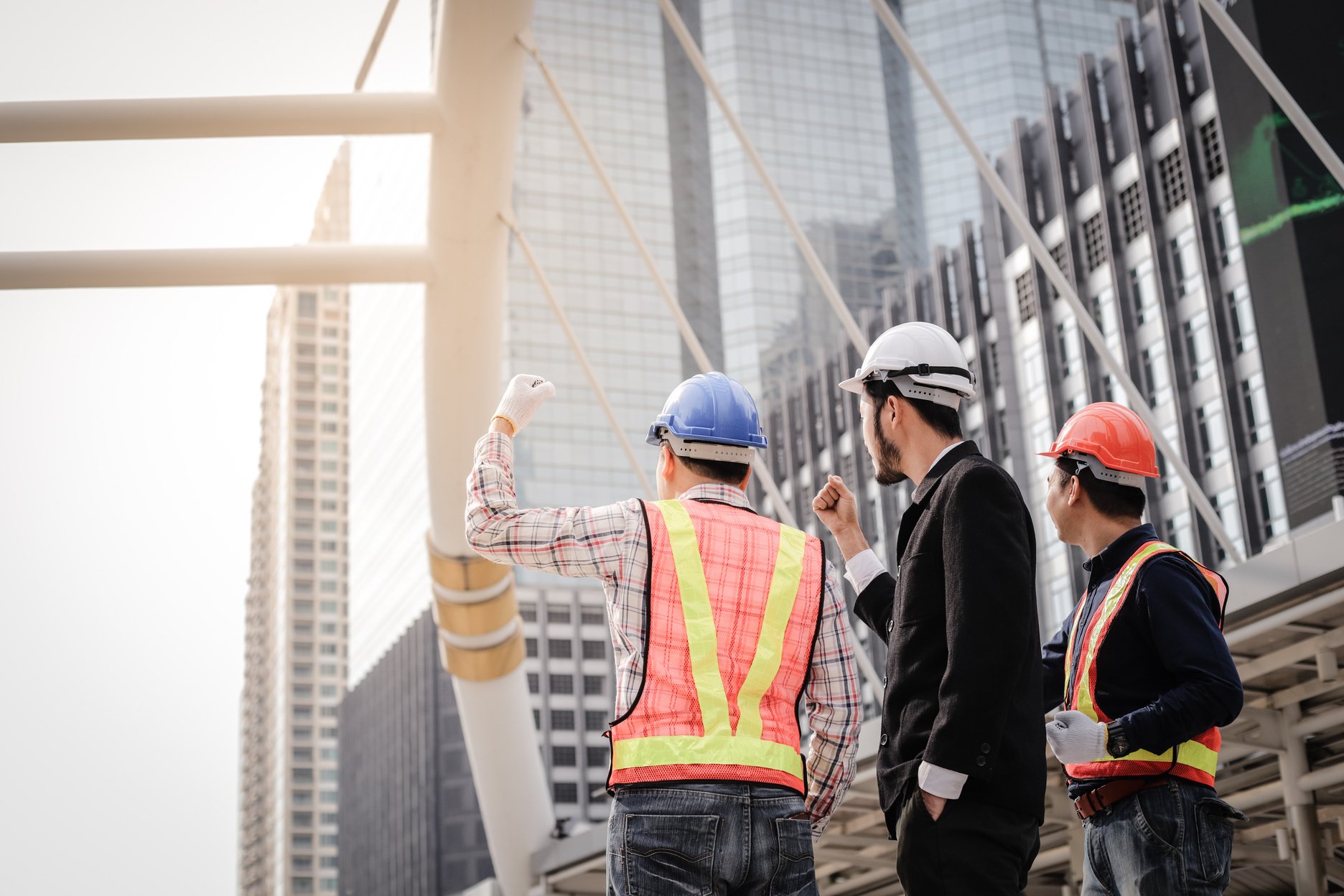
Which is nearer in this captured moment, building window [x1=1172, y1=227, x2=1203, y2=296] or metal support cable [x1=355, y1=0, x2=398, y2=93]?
metal support cable [x1=355, y1=0, x2=398, y2=93]

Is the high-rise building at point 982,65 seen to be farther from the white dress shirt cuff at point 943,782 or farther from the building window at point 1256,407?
the white dress shirt cuff at point 943,782

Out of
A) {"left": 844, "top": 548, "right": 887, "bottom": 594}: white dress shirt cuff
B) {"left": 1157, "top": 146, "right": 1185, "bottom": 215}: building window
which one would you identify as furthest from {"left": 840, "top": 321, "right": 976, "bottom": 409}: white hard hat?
{"left": 1157, "top": 146, "right": 1185, "bottom": 215}: building window

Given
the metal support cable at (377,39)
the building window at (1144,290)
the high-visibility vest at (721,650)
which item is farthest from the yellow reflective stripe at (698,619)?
the building window at (1144,290)

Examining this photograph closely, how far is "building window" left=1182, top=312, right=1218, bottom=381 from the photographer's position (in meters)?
56.3

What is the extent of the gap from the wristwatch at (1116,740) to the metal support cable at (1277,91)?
3.46 meters

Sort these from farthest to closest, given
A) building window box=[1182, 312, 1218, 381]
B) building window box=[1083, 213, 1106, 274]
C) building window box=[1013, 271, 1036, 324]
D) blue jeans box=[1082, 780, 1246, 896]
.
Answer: building window box=[1013, 271, 1036, 324] → building window box=[1083, 213, 1106, 274] → building window box=[1182, 312, 1218, 381] → blue jeans box=[1082, 780, 1246, 896]

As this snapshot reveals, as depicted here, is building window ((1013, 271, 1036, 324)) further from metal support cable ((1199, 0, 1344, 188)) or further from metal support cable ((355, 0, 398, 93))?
metal support cable ((1199, 0, 1344, 188))

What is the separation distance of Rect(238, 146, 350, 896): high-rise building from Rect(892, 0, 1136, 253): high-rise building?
2180 inches

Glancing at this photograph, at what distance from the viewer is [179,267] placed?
9.13 meters

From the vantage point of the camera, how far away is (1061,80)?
121062 millimetres

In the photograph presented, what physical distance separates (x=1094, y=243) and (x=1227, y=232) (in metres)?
8.62

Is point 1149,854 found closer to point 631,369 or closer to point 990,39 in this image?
point 631,369

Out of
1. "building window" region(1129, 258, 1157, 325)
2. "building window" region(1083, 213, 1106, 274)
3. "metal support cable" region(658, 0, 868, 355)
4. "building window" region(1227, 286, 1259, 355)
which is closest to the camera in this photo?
"metal support cable" region(658, 0, 868, 355)

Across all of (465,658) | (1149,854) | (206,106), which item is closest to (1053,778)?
(465,658)
